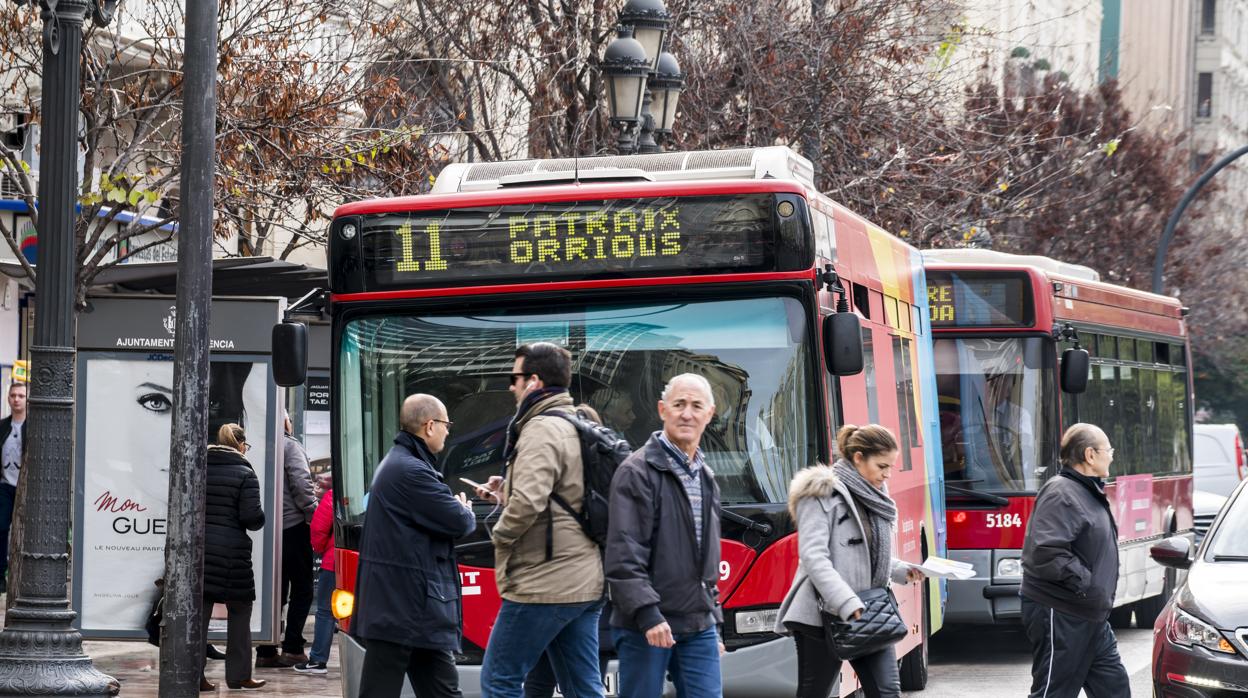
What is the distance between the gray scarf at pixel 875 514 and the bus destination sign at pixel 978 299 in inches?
253

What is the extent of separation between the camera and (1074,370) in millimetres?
13555

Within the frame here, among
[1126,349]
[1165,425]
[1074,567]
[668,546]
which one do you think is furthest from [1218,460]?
[668,546]

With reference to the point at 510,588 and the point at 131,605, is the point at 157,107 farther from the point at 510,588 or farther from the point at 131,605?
the point at 510,588

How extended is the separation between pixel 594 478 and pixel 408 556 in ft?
3.06

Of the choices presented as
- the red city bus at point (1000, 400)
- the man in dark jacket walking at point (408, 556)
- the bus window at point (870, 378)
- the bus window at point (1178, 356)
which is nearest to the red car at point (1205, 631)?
the bus window at point (870, 378)

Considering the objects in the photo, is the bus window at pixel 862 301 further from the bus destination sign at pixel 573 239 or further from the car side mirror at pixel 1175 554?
the car side mirror at pixel 1175 554

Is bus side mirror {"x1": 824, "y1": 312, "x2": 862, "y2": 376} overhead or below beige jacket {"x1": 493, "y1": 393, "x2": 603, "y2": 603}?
overhead

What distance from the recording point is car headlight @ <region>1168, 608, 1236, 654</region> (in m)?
8.45

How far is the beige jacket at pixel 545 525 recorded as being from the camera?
7004mm

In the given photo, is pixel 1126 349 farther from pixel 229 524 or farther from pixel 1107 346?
pixel 229 524

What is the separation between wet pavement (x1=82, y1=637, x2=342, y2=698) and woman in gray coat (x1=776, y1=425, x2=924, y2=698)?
4.53m

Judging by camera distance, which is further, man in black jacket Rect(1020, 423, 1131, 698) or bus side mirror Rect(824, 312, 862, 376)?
man in black jacket Rect(1020, 423, 1131, 698)

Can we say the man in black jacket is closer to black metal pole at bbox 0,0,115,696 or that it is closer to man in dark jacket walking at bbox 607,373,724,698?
man in dark jacket walking at bbox 607,373,724,698

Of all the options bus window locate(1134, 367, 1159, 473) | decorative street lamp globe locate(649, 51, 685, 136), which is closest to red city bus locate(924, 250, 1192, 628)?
bus window locate(1134, 367, 1159, 473)
